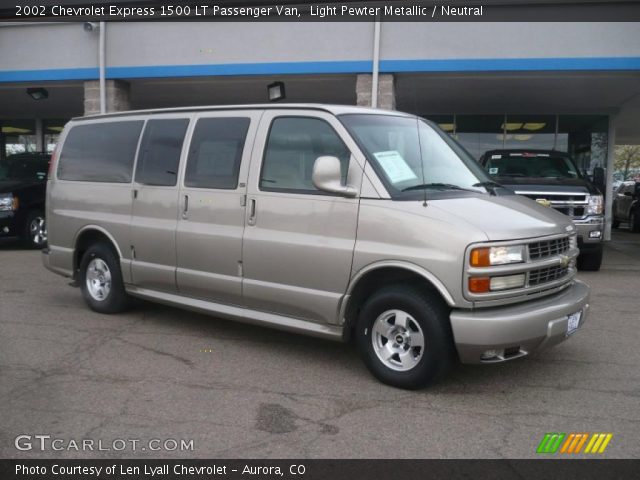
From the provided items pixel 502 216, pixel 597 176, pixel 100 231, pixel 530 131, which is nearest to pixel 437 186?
pixel 502 216

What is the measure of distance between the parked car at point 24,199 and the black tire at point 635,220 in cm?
1618

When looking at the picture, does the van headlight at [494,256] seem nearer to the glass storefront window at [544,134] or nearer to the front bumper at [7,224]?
the front bumper at [7,224]

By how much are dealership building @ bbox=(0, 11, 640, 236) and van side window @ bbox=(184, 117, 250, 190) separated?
6.02 metres

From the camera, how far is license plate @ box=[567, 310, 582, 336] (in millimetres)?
4566

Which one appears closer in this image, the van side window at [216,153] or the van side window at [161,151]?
the van side window at [216,153]

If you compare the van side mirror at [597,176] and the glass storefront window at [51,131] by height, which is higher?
the glass storefront window at [51,131]

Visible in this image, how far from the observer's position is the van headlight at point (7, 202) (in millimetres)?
11484

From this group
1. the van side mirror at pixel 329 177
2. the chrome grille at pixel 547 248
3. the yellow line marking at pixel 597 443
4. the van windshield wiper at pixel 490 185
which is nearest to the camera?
the yellow line marking at pixel 597 443

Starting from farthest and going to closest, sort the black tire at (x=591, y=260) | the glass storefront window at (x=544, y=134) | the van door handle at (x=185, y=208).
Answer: the glass storefront window at (x=544, y=134) → the black tire at (x=591, y=260) → the van door handle at (x=185, y=208)

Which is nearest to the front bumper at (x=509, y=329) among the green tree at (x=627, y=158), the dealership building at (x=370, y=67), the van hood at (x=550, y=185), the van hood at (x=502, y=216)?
the van hood at (x=502, y=216)

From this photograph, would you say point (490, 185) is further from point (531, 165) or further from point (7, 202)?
point (7, 202)

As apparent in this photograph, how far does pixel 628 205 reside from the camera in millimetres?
19109

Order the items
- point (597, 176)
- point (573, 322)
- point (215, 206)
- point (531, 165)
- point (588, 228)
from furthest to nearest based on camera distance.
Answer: point (597, 176) < point (531, 165) < point (588, 228) < point (215, 206) < point (573, 322)

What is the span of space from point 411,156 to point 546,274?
138 centimetres
